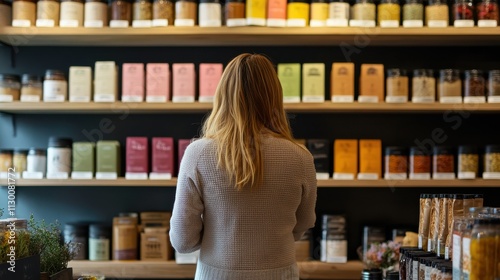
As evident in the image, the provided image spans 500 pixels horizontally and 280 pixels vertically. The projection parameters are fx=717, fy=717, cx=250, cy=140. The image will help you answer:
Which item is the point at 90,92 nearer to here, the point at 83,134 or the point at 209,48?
the point at 83,134

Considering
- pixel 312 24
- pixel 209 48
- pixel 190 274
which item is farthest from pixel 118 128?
pixel 312 24

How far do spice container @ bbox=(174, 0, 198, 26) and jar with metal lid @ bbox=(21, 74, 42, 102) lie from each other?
0.82 meters

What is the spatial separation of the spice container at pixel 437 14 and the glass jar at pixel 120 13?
1602 mm

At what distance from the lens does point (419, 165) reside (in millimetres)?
3789

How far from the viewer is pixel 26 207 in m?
4.20

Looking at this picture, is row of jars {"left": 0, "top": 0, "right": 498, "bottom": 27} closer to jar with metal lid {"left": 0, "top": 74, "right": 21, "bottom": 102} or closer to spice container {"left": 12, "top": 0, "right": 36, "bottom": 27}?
spice container {"left": 12, "top": 0, "right": 36, "bottom": 27}

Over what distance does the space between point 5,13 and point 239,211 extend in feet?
7.72

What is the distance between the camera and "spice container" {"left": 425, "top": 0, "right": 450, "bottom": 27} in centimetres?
377

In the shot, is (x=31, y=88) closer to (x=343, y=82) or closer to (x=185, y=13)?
(x=185, y=13)

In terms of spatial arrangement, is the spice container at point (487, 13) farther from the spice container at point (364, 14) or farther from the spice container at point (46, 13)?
the spice container at point (46, 13)

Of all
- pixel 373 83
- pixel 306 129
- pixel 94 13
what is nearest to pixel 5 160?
pixel 94 13

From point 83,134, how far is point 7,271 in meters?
2.37

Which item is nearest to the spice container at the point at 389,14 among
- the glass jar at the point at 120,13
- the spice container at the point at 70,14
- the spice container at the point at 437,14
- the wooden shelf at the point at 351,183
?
the spice container at the point at 437,14

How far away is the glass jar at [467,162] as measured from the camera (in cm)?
377
